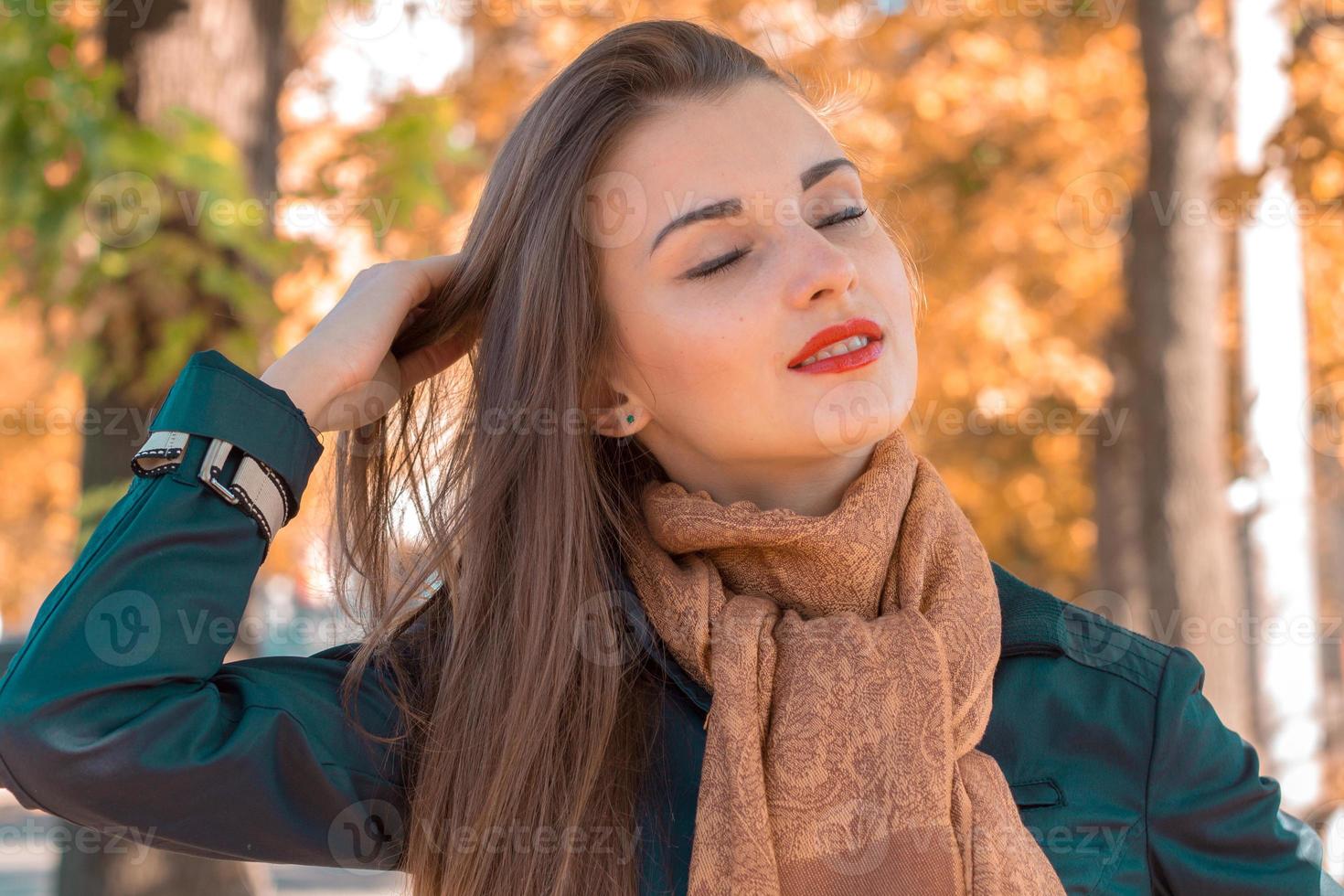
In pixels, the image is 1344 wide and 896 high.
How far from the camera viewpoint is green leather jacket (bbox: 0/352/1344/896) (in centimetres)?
183

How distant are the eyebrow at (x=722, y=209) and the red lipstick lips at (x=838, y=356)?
230mm

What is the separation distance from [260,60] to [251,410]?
2.59m

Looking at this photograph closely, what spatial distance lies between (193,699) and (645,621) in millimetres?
657

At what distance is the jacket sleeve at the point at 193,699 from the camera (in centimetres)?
182

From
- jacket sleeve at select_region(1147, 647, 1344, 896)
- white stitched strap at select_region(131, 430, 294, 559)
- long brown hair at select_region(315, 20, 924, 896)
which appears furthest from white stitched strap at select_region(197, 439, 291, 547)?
jacket sleeve at select_region(1147, 647, 1344, 896)

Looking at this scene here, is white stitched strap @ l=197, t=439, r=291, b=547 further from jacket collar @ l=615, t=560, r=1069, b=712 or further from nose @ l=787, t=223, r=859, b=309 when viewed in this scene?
nose @ l=787, t=223, r=859, b=309

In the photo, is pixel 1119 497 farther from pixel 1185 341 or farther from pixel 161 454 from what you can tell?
pixel 161 454

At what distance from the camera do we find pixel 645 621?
218 cm

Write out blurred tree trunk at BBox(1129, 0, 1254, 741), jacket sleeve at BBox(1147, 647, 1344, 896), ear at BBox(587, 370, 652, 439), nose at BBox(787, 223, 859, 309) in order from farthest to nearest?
blurred tree trunk at BBox(1129, 0, 1254, 741), ear at BBox(587, 370, 652, 439), nose at BBox(787, 223, 859, 309), jacket sleeve at BBox(1147, 647, 1344, 896)

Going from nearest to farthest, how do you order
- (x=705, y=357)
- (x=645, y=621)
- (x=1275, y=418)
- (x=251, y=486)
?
(x=251, y=486) → (x=705, y=357) → (x=645, y=621) → (x=1275, y=418)

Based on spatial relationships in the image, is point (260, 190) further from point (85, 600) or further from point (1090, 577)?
point (1090, 577)

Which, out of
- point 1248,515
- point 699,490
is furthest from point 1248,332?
point 699,490

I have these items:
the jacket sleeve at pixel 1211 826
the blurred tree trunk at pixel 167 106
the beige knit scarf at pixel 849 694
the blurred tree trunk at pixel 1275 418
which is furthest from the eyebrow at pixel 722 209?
the blurred tree trunk at pixel 1275 418

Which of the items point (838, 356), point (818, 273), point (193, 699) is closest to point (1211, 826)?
point (838, 356)
